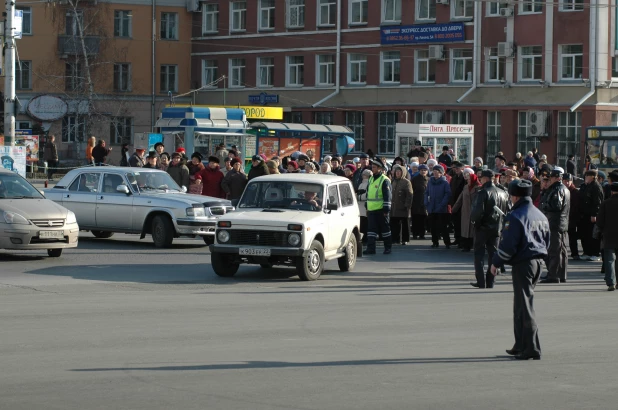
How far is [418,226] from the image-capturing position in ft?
90.2

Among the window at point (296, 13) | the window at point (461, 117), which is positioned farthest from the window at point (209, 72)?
the window at point (461, 117)

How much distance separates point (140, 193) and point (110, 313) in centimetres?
1006

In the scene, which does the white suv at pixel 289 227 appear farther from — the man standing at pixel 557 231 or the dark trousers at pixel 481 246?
the man standing at pixel 557 231

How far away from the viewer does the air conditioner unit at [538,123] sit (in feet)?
185

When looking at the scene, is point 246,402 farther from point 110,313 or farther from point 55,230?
point 55,230

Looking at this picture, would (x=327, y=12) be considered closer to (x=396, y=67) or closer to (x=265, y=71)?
(x=396, y=67)

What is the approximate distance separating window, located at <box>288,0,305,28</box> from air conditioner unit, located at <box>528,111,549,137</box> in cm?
1677

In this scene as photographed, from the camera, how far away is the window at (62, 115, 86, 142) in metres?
67.9

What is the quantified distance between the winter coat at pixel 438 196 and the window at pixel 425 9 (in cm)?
3748

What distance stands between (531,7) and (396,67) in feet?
30.7

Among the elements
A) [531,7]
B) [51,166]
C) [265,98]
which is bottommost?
[51,166]

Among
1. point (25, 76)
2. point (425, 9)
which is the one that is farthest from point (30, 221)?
point (25, 76)

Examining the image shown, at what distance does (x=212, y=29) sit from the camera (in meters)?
72.5

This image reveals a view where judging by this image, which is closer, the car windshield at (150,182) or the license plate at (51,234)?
the license plate at (51,234)
